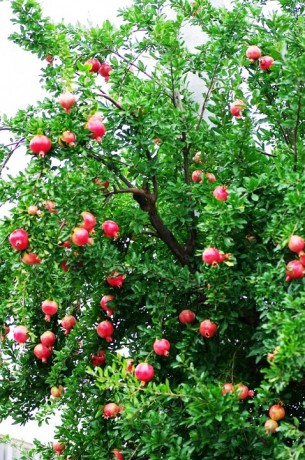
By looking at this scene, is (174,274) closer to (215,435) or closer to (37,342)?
(215,435)

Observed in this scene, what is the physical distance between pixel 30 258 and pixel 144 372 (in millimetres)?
648

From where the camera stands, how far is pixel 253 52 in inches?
146

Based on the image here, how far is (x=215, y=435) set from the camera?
300 centimetres

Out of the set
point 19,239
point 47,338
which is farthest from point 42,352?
point 19,239

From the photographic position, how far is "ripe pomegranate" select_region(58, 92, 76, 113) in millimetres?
3125

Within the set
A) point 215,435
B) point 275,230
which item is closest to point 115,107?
point 275,230

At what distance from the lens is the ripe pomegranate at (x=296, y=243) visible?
283cm

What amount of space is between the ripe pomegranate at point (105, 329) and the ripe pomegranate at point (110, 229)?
0.43 m

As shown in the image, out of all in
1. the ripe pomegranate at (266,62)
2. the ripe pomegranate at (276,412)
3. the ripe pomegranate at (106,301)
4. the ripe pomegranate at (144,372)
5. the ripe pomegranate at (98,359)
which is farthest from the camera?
the ripe pomegranate at (266,62)

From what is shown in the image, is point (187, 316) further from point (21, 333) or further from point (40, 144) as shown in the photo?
point (40, 144)

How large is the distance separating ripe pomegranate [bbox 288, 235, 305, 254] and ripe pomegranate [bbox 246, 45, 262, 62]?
1.22 m

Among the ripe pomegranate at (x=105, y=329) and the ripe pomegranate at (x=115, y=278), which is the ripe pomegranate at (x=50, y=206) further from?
the ripe pomegranate at (x=105, y=329)

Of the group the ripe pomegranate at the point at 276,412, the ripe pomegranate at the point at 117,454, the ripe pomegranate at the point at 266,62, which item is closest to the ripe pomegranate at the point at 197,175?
the ripe pomegranate at the point at 266,62

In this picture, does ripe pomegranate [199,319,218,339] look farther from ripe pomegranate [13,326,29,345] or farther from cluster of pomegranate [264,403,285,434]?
ripe pomegranate [13,326,29,345]
